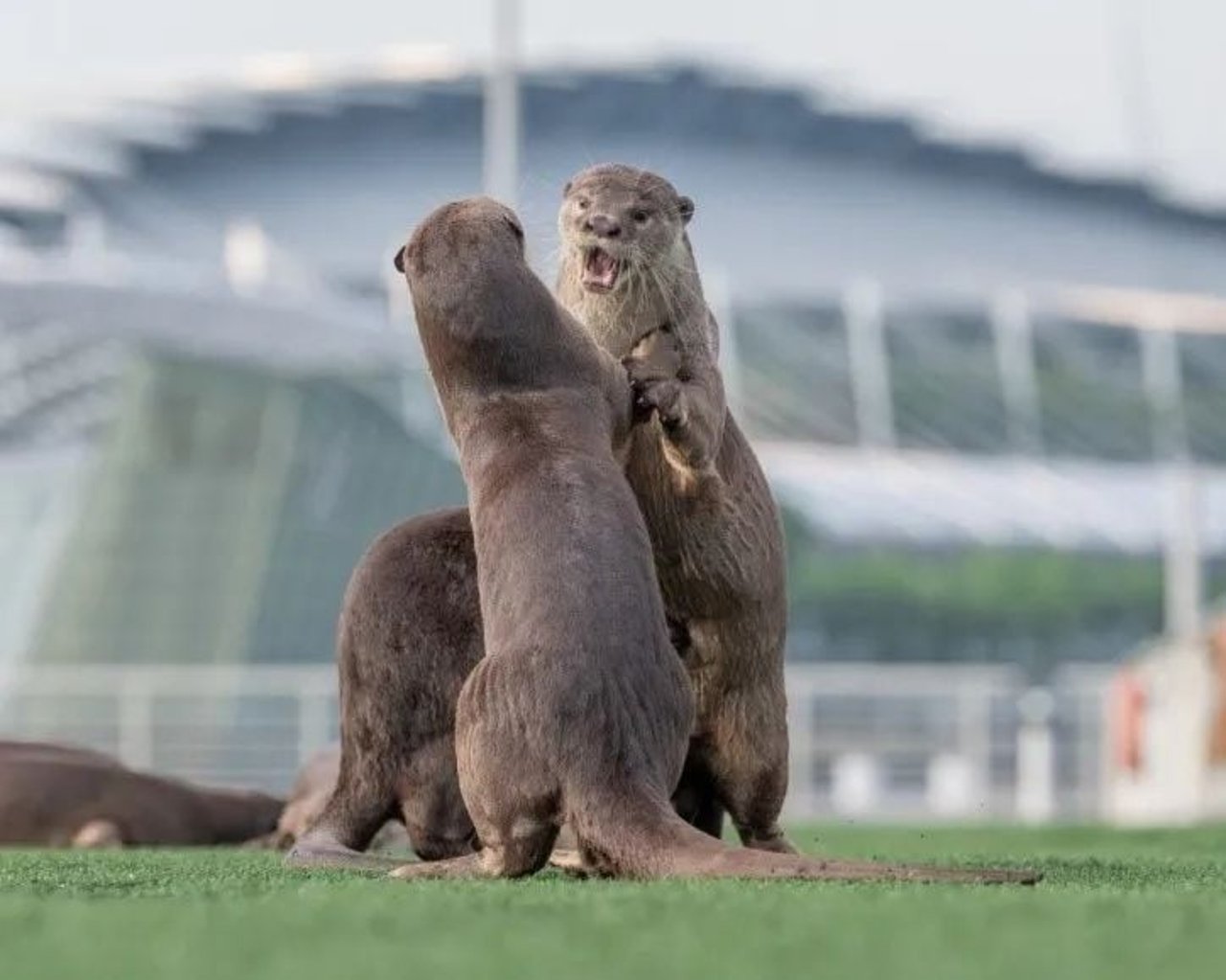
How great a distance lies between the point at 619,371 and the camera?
5977 millimetres

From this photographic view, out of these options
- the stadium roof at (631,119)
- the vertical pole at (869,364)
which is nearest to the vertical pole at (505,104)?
the stadium roof at (631,119)

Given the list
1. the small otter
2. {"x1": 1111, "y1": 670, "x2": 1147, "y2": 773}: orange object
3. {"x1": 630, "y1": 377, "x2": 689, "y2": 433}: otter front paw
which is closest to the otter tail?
the small otter

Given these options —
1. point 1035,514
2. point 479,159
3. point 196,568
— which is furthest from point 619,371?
point 479,159

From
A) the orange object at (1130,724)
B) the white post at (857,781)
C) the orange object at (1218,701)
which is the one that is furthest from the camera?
the white post at (857,781)

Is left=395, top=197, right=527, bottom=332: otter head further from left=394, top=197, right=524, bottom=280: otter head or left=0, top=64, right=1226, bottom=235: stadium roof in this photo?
left=0, top=64, right=1226, bottom=235: stadium roof

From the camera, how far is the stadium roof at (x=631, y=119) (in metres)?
69.9

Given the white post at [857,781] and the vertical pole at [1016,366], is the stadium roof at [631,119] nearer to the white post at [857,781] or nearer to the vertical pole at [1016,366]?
the vertical pole at [1016,366]

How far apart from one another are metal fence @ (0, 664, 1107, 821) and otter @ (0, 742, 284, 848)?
13494mm

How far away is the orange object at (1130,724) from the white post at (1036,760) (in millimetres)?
2018

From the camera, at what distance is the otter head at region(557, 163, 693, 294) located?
6309 mm

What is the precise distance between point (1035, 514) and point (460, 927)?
67739 mm

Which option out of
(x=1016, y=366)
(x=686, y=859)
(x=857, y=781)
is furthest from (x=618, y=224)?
(x=1016, y=366)

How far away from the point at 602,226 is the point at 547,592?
3.42 feet

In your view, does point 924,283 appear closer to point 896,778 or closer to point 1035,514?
point 1035,514
